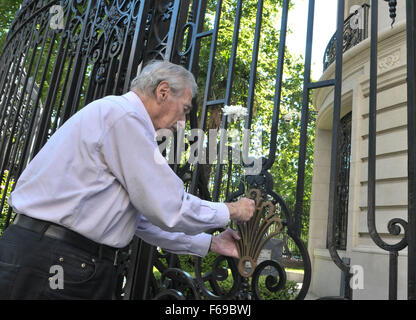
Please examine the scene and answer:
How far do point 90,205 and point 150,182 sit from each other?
0.30 m

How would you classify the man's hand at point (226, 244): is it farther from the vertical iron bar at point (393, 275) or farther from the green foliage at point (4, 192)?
the green foliage at point (4, 192)

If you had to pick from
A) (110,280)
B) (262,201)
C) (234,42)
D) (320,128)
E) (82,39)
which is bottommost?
(110,280)

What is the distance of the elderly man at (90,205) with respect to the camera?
5.17 ft

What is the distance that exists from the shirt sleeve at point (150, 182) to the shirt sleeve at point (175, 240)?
27 cm

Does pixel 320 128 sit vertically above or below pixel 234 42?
above

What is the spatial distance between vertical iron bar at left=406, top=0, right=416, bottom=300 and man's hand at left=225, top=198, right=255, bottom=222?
0.62 metres

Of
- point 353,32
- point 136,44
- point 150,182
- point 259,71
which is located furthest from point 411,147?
point 259,71

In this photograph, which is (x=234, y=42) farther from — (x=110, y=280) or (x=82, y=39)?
(x=82, y=39)

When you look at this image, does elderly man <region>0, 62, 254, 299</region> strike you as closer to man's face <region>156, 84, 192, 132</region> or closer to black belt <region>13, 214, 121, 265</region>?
black belt <region>13, 214, 121, 265</region>

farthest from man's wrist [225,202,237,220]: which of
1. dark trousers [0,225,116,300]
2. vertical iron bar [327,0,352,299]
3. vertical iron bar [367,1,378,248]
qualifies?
dark trousers [0,225,116,300]

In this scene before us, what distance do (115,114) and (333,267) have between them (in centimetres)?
778

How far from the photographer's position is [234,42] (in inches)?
82.3

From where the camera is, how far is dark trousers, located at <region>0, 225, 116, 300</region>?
63.9 inches

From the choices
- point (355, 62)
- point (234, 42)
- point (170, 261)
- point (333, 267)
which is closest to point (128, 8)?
point (234, 42)
